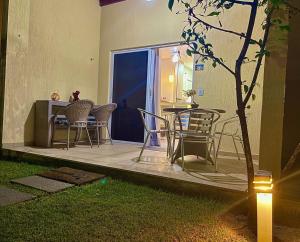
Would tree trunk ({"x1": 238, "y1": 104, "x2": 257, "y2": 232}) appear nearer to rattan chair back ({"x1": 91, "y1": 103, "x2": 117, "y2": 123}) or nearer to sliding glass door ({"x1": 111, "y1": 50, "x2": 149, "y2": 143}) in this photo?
rattan chair back ({"x1": 91, "y1": 103, "x2": 117, "y2": 123})

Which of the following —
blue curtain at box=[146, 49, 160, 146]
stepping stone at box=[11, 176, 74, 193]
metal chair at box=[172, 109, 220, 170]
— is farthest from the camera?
blue curtain at box=[146, 49, 160, 146]

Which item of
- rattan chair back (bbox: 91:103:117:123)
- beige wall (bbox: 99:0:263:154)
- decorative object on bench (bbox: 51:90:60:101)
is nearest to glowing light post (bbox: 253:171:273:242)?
beige wall (bbox: 99:0:263:154)

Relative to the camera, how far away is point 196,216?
1.95m

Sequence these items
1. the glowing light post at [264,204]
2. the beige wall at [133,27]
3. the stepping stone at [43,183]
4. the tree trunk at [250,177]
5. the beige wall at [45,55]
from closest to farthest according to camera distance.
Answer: the glowing light post at [264,204] < the tree trunk at [250,177] < the stepping stone at [43,183] < the beige wall at [45,55] < the beige wall at [133,27]

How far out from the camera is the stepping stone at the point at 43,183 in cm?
244

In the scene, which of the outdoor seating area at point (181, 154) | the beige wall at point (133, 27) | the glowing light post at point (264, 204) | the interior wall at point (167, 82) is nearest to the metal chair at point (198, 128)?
the outdoor seating area at point (181, 154)

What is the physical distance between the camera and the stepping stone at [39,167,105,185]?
2695mm

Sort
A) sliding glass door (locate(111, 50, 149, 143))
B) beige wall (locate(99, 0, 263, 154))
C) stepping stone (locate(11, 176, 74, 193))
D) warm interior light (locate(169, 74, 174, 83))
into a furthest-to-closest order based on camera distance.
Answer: warm interior light (locate(169, 74, 174, 83)) < sliding glass door (locate(111, 50, 149, 143)) < beige wall (locate(99, 0, 263, 154)) < stepping stone (locate(11, 176, 74, 193))

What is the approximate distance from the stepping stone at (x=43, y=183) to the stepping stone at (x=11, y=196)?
193mm

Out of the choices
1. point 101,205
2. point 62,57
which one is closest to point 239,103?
point 101,205

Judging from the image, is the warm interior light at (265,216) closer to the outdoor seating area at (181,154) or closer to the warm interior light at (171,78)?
the outdoor seating area at (181,154)

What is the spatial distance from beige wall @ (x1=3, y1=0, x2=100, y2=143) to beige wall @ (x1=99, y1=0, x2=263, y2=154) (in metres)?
0.30

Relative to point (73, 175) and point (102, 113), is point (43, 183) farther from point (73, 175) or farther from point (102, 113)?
point (102, 113)

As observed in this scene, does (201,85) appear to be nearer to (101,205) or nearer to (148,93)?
(148,93)
